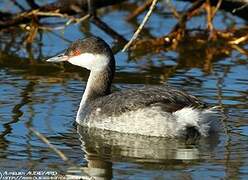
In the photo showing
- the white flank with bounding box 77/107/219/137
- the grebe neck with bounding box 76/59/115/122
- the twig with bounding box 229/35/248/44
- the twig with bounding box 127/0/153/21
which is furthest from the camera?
the twig with bounding box 127/0/153/21

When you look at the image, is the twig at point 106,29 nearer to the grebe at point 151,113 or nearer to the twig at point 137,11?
the twig at point 137,11

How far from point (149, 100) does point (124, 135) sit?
0.39 meters

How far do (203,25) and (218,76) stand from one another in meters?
2.86

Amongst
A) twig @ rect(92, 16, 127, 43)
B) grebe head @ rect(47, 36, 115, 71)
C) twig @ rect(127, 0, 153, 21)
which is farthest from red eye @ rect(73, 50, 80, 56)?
twig @ rect(127, 0, 153, 21)

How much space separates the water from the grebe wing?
25 centimetres

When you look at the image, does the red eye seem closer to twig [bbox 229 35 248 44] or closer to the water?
the water

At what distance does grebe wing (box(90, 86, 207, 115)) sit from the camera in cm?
846

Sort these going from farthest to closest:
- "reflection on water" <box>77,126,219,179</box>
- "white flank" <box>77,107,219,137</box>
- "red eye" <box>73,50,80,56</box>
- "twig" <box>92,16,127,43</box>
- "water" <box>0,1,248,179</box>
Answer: "twig" <box>92,16,127,43</box> → "red eye" <box>73,50,80,56</box> → "white flank" <box>77,107,219,137</box> → "reflection on water" <box>77,126,219,179</box> → "water" <box>0,1,248,179</box>

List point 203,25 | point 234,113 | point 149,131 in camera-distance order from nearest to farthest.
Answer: point 149,131
point 234,113
point 203,25

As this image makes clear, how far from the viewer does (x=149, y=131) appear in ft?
27.9

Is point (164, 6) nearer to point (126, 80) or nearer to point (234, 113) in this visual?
point (126, 80)

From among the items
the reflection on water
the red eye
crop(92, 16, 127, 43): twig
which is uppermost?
the red eye

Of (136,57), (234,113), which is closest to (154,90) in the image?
(234,113)

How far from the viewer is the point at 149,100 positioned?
852 centimetres
